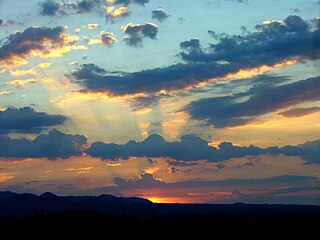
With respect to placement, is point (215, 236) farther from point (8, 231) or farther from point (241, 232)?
point (8, 231)

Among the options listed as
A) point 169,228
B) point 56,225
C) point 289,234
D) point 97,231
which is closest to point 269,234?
point 289,234

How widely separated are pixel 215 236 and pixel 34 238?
4734cm

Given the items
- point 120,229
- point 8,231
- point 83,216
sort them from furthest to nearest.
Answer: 1. point 83,216
2. point 120,229
3. point 8,231

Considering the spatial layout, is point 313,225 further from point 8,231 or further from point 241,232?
point 8,231

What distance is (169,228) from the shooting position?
170000 mm

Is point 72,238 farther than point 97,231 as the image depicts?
No

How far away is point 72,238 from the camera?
475ft

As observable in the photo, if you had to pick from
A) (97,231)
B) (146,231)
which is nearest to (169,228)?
(146,231)

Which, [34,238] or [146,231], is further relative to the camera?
[146,231]

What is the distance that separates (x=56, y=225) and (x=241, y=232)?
53332 mm

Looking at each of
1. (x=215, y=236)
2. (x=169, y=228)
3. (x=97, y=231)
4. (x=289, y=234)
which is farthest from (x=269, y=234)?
(x=97, y=231)

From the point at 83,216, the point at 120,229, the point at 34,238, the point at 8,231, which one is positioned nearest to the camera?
the point at 34,238

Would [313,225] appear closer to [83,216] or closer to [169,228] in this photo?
[169,228]

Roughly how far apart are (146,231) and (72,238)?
23928 mm
